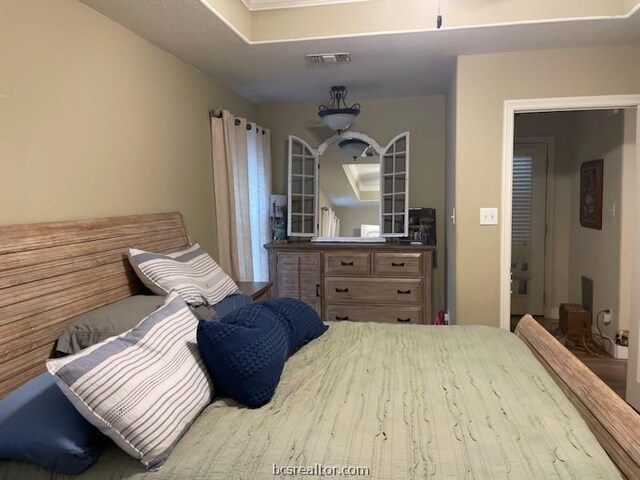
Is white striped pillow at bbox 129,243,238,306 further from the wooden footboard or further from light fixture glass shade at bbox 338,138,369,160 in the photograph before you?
light fixture glass shade at bbox 338,138,369,160

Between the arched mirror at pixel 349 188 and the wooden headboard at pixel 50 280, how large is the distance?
2.28m

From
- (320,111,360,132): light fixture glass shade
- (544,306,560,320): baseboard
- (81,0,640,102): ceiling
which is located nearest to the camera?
(81,0,640,102): ceiling

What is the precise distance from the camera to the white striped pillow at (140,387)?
121cm

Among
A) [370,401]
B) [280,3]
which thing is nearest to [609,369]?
[370,401]

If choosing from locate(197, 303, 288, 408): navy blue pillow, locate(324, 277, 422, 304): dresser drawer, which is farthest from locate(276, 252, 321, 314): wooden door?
locate(197, 303, 288, 408): navy blue pillow

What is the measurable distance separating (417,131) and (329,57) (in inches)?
63.7

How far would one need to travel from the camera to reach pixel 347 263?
3988mm

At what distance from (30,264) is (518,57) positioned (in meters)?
2.96

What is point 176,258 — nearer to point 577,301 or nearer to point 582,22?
point 582,22

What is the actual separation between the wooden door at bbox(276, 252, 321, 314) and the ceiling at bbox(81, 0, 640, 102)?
4.80 ft

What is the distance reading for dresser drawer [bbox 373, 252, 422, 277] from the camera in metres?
3.87

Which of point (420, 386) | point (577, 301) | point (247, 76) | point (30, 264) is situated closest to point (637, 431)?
point (420, 386)
